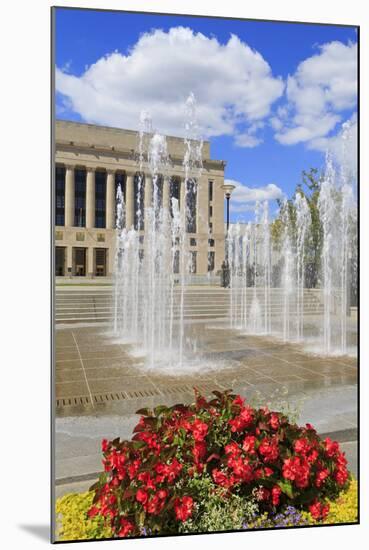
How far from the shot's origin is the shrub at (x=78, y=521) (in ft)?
8.79

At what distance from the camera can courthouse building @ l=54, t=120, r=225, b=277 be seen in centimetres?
340

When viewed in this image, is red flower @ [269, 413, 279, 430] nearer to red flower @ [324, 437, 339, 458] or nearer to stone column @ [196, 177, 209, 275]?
red flower @ [324, 437, 339, 458]

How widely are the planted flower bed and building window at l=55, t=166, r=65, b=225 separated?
154cm

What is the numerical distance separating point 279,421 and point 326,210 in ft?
12.2

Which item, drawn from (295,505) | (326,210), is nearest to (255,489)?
(295,505)

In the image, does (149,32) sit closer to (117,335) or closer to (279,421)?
(279,421)

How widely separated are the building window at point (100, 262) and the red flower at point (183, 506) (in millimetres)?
3139

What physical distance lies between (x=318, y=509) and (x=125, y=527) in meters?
1.28

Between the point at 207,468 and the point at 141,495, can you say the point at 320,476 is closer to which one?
the point at 207,468

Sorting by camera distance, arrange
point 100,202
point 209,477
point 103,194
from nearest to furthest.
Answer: point 209,477, point 100,202, point 103,194

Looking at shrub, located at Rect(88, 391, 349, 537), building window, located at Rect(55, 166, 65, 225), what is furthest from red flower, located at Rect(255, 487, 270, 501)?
building window, located at Rect(55, 166, 65, 225)

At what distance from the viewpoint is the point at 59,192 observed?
323cm

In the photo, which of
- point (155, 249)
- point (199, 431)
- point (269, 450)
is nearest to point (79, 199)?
point (155, 249)

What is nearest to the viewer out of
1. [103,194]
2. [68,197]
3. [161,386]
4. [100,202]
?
[68,197]
